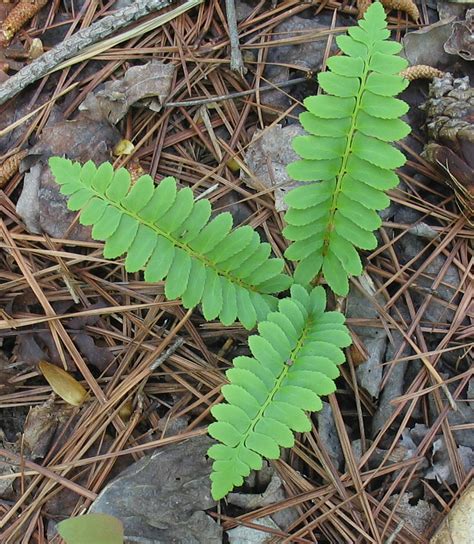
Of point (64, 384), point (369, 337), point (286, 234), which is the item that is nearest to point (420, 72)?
point (286, 234)

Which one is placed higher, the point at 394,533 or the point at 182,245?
the point at 182,245

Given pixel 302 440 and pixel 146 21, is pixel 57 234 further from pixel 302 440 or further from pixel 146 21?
pixel 302 440

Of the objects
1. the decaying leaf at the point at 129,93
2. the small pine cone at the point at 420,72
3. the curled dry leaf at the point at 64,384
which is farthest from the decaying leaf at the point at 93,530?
the small pine cone at the point at 420,72

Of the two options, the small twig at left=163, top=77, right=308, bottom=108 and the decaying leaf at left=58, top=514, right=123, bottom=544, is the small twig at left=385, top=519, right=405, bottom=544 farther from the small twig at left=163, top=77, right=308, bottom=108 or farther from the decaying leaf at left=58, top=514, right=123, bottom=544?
the small twig at left=163, top=77, right=308, bottom=108

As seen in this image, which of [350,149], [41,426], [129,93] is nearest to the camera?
[350,149]

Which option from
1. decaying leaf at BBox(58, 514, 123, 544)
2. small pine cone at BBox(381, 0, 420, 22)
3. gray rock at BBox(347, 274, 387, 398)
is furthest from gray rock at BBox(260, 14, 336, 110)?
decaying leaf at BBox(58, 514, 123, 544)

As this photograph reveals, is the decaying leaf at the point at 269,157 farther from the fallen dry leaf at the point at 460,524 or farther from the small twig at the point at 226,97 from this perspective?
the fallen dry leaf at the point at 460,524

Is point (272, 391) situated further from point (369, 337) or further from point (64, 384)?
point (64, 384)

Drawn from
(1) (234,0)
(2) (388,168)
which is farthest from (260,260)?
(1) (234,0)
